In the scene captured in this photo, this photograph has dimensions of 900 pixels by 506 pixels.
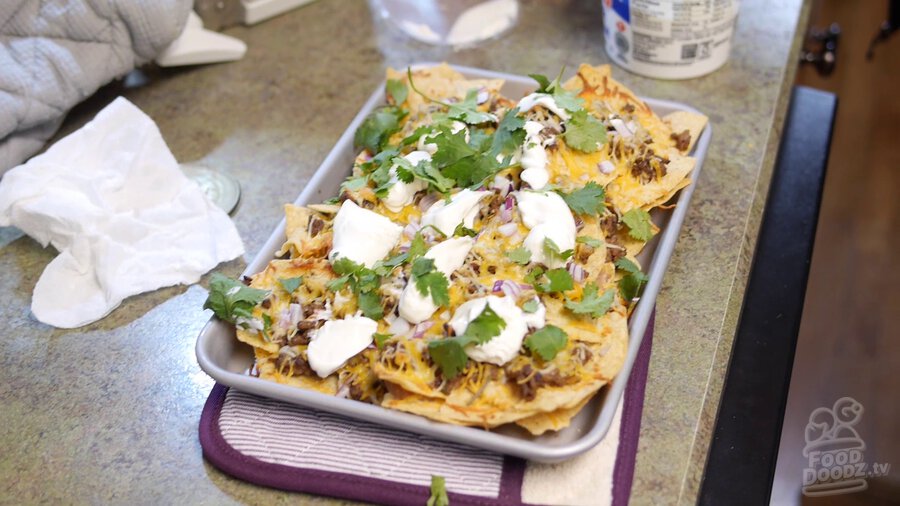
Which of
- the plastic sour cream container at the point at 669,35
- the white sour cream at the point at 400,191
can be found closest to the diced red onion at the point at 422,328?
the white sour cream at the point at 400,191

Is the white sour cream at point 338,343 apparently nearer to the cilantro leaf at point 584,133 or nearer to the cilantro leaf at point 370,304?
the cilantro leaf at point 370,304

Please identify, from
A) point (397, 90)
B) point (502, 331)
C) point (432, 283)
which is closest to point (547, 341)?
point (502, 331)

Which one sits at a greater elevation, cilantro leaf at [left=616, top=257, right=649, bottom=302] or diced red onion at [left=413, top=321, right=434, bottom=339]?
diced red onion at [left=413, top=321, right=434, bottom=339]

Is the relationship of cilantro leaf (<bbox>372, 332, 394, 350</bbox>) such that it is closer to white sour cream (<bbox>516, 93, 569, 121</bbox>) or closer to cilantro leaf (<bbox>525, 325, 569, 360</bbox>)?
cilantro leaf (<bbox>525, 325, 569, 360</bbox>)

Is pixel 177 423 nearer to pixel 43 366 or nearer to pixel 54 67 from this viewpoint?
pixel 43 366

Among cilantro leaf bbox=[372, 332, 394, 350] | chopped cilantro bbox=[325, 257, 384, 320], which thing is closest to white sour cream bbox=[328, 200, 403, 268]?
chopped cilantro bbox=[325, 257, 384, 320]

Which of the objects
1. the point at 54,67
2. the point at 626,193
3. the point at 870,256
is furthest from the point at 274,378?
the point at 870,256

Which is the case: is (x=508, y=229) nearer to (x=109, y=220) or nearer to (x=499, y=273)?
(x=499, y=273)
